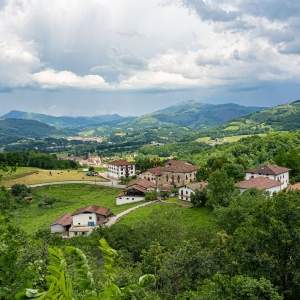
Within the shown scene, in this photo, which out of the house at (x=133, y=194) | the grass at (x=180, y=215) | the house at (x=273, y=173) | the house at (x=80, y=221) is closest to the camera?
the grass at (x=180, y=215)

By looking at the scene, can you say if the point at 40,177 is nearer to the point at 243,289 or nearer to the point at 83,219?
the point at 83,219

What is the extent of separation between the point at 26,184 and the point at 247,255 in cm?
8994

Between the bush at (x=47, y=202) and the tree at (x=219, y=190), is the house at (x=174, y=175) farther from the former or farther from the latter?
the tree at (x=219, y=190)

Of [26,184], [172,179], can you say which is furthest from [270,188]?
[26,184]

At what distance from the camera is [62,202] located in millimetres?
97000

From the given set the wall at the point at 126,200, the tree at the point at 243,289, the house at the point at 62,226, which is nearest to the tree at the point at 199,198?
the wall at the point at 126,200

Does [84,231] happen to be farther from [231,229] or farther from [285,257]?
[285,257]

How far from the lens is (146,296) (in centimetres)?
2583

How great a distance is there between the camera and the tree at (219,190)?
70.0 metres

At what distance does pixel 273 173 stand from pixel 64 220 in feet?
131

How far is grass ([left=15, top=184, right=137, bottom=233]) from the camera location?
80.6 m

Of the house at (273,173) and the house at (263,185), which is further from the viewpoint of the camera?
the house at (273,173)

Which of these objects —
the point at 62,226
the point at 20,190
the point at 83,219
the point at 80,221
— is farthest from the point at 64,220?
the point at 20,190

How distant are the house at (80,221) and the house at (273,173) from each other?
30.7 metres
